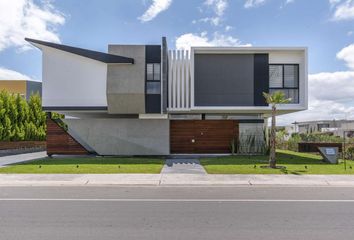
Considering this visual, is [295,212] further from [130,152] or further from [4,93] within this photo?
[4,93]

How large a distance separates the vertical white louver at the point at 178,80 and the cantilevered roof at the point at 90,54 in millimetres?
2890

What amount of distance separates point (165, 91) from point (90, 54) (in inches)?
201

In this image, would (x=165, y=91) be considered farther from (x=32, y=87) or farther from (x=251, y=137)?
(x=32, y=87)

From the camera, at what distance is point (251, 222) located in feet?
23.6

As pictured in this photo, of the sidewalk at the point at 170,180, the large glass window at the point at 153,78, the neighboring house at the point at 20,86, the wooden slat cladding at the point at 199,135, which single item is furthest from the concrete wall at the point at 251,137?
the neighboring house at the point at 20,86

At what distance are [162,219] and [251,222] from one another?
1826mm

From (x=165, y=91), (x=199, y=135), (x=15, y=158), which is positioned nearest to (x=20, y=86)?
(x=15, y=158)

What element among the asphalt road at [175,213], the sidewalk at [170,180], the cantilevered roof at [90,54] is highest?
the cantilevered roof at [90,54]

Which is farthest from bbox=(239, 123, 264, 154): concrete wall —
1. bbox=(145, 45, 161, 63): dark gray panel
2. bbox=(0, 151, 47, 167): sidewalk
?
bbox=(0, 151, 47, 167): sidewalk

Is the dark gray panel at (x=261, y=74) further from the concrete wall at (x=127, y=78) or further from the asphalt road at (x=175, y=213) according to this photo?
the asphalt road at (x=175, y=213)

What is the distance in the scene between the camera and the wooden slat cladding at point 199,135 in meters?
24.6

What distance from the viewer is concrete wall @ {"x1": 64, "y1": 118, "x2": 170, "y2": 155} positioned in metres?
23.8

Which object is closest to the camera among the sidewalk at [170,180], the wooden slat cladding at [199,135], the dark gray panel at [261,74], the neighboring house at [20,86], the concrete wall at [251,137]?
the sidewalk at [170,180]

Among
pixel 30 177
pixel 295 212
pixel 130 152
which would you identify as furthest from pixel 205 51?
pixel 295 212
